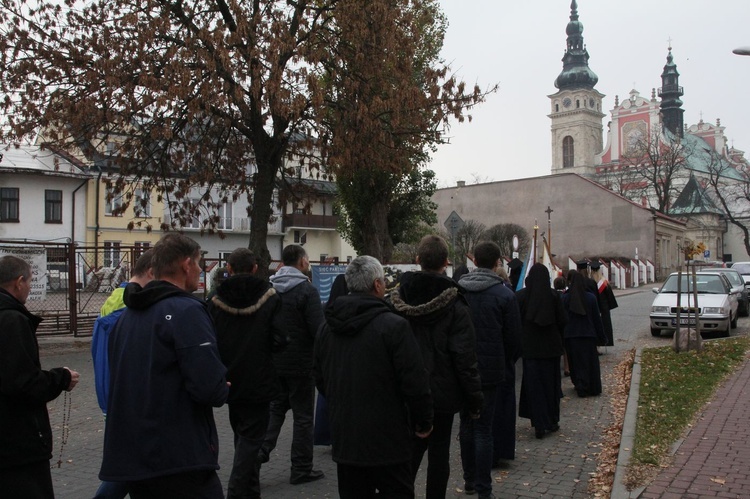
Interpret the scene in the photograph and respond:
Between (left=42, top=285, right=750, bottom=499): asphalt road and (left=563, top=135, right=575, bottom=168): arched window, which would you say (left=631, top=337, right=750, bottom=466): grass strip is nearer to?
(left=42, top=285, right=750, bottom=499): asphalt road

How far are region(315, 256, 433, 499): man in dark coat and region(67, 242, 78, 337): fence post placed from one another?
13.0m

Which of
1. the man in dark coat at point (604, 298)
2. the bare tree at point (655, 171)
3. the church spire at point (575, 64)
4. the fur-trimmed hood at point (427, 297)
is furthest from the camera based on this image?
the church spire at point (575, 64)

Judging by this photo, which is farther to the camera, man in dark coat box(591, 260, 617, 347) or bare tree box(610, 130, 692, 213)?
bare tree box(610, 130, 692, 213)

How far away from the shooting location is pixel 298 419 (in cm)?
632

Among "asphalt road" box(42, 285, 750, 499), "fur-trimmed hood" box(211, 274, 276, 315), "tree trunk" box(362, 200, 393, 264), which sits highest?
"tree trunk" box(362, 200, 393, 264)

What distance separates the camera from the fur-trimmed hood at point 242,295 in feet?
17.7

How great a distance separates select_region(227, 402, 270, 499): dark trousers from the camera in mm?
5328

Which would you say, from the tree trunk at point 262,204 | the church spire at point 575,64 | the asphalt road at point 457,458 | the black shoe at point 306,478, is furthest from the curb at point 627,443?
the church spire at point 575,64

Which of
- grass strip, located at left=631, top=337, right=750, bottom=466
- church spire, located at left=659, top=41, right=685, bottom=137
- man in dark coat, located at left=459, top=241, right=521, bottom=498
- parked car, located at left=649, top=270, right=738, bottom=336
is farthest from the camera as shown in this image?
church spire, located at left=659, top=41, right=685, bottom=137

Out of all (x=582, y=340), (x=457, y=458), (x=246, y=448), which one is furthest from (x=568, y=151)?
(x=246, y=448)

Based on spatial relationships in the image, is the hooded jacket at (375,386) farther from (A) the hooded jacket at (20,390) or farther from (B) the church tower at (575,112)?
(B) the church tower at (575,112)

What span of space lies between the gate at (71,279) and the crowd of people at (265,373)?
403 inches

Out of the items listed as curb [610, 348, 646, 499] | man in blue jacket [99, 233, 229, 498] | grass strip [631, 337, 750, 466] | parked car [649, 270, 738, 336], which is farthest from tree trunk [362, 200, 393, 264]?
man in blue jacket [99, 233, 229, 498]

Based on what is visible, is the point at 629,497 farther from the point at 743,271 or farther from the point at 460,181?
the point at 460,181
